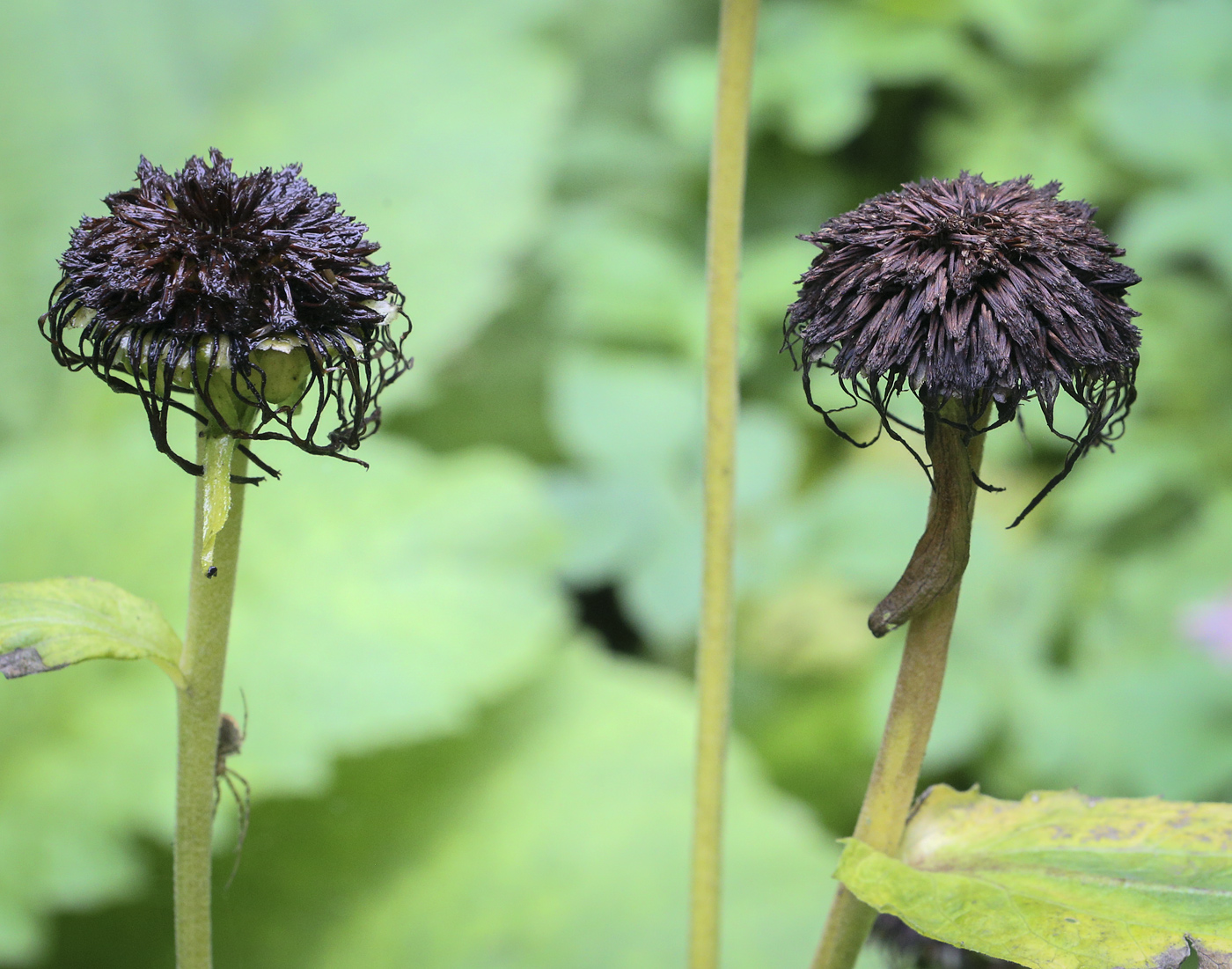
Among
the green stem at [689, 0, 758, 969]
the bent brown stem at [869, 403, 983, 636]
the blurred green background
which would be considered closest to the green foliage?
the blurred green background

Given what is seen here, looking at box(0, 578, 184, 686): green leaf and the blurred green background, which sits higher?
the blurred green background

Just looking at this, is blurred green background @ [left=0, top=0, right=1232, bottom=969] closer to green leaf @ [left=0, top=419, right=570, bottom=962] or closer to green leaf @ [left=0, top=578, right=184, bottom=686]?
green leaf @ [left=0, top=419, right=570, bottom=962]

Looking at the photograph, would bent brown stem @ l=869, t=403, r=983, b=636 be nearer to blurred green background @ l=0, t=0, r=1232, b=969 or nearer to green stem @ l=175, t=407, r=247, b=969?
green stem @ l=175, t=407, r=247, b=969

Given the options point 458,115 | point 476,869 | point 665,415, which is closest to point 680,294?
A: point 665,415

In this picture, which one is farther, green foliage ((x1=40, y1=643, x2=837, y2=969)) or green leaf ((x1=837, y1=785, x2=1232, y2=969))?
green foliage ((x1=40, y1=643, x2=837, y2=969))

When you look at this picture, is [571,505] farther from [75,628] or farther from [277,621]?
[75,628]

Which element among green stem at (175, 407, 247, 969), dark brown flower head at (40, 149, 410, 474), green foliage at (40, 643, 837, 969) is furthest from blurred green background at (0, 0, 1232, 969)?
dark brown flower head at (40, 149, 410, 474)

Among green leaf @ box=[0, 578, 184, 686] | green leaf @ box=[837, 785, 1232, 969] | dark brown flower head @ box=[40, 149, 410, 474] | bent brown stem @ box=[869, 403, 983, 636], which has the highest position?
dark brown flower head @ box=[40, 149, 410, 474]
